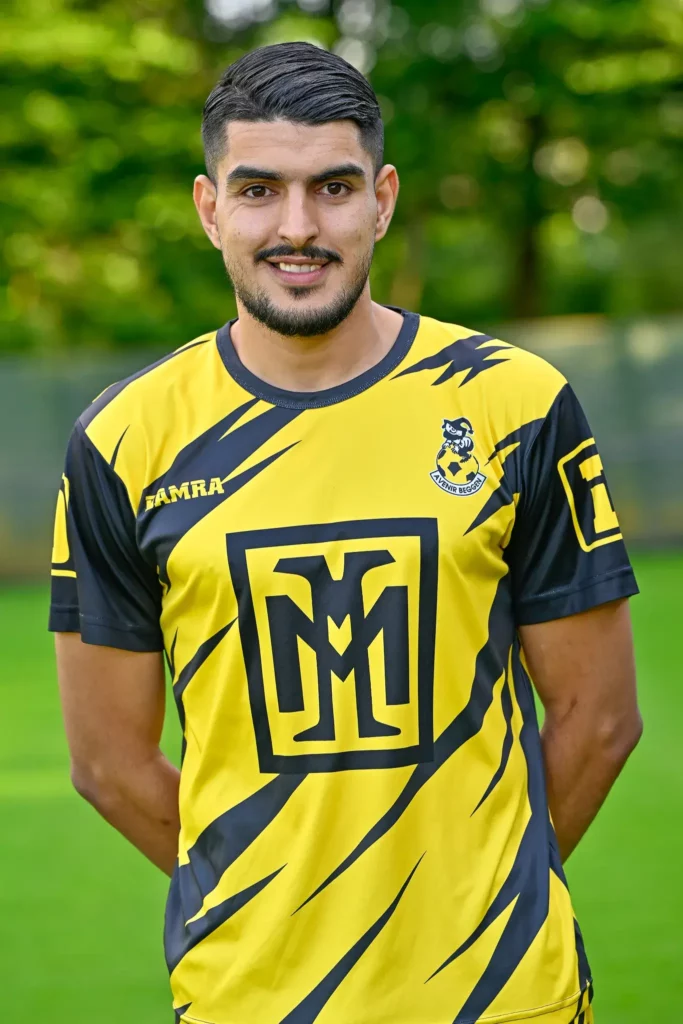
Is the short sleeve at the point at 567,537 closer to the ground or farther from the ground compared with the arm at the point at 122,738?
farther from the ground

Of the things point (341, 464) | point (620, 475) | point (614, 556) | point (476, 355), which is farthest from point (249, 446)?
point (620, 475)

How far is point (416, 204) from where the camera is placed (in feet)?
66.1

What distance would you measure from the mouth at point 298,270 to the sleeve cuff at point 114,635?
2.00 feet

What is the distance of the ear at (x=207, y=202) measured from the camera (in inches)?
91.9

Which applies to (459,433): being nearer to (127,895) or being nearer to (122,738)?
(122,738)

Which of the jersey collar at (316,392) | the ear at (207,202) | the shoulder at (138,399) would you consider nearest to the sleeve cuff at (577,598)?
the jersey collar at (316,392)

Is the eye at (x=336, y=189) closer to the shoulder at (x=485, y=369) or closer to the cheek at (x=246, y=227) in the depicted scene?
the cheek at (x=246, y=227)

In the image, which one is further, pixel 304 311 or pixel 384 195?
pixel 384 195

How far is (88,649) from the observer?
2332mm

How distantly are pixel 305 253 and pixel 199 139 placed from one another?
1697 centimetres

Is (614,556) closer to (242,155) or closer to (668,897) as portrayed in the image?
(242,155)

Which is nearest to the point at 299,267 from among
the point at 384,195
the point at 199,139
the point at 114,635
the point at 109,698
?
the point at 384,195

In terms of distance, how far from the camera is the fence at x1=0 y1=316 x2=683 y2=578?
44.4 feet

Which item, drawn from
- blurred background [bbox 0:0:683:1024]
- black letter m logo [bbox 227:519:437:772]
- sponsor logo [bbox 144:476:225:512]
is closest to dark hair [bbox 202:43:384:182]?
sponsor logo [bbox 144:476:225:512]
